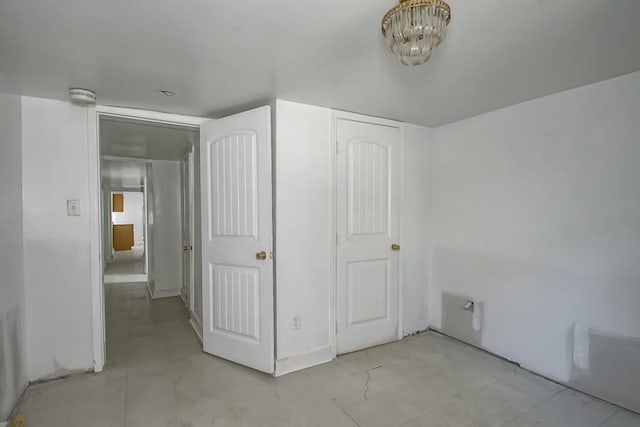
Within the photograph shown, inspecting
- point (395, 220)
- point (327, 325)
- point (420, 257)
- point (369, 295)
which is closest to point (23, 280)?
point (327, 325)

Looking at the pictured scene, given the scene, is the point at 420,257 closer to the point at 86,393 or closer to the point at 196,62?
the point at 196,62

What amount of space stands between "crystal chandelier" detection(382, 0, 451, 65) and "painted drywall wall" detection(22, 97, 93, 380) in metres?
2.45

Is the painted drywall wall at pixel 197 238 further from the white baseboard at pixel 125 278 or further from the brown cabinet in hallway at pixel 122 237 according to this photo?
the brown cabinet in hallway at pixel 122 237

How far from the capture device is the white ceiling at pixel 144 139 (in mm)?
2835

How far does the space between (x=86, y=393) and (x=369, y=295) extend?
2300 mm

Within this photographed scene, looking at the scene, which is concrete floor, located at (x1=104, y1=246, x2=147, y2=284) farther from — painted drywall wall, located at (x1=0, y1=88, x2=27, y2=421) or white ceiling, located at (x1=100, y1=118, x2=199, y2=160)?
painted drywall wall, located at (x1=0, y1=88, x2=27, y2=421)

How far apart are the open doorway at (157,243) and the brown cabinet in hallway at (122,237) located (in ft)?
9.37

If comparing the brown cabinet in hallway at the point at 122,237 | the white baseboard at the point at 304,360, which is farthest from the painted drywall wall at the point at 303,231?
the brown cabinet in hallway at the point at 122,237

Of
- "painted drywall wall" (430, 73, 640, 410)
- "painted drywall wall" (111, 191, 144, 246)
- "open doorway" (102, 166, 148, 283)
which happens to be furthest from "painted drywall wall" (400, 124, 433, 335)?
"painted drywall wall" (111, 191, 144, 246)

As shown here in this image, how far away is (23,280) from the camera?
2.12m

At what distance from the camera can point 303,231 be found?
2.46 meters

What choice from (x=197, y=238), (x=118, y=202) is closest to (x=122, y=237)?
(x=118, y=202)

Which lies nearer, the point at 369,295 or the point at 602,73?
the point at 602,73

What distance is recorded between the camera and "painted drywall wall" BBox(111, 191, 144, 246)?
1062 centimetres
